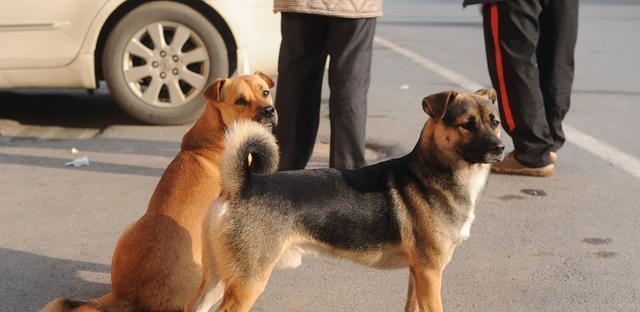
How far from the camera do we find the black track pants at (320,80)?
551 cm

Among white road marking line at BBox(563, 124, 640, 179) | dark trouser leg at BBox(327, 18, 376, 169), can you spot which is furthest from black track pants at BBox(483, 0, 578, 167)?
dark trouser leg at BBox(327, 18, 376, 169)

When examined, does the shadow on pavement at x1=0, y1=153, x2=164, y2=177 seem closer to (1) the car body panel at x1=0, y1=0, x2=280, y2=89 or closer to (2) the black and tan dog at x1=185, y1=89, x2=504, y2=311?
(1) the car body panel at x1=0, y1=0, x2=280, y2=89

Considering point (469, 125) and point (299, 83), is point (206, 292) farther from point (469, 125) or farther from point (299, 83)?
point (299, 83)

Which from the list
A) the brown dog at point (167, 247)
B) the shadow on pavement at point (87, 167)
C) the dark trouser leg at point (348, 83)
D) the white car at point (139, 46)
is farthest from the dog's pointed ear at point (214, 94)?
the white car at point (139, 46)

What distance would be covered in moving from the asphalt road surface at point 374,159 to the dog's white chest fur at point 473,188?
523mm

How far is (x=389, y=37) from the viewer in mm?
14930

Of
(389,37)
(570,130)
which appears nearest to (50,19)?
(570,130)

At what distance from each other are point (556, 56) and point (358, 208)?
3.22 metres

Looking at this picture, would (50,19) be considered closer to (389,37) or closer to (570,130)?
(570,130)

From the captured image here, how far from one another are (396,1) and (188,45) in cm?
Answer: 1456

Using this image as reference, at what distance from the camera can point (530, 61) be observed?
654cm

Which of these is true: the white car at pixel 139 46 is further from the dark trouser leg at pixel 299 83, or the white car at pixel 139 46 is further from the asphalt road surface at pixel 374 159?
the dark trouser leg at pixel 299 83

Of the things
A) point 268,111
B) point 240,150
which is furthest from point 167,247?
point 268,111

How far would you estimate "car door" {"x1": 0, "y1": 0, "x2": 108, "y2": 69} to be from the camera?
300 inches
